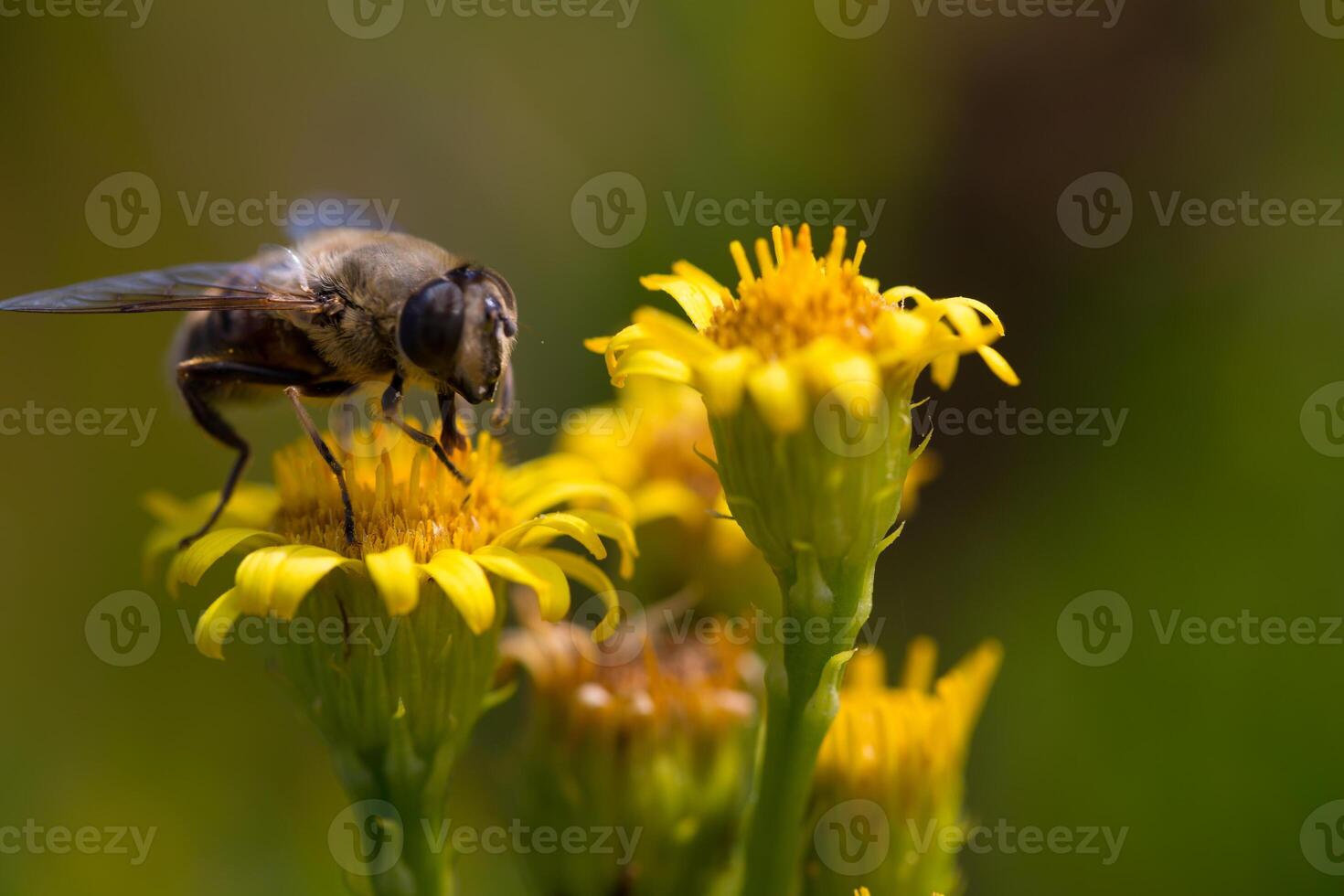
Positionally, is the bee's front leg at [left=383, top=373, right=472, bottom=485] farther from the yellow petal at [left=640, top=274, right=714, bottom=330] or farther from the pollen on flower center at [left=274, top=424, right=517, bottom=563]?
the yellow petal at [left=640, top=274, right=714, bottom=330]

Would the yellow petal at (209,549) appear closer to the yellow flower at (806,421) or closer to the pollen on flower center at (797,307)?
the yellow flower at (806,421)

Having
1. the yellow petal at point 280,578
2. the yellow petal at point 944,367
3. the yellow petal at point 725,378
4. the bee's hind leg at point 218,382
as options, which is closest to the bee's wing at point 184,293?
the bee's hind leg at point 218,382

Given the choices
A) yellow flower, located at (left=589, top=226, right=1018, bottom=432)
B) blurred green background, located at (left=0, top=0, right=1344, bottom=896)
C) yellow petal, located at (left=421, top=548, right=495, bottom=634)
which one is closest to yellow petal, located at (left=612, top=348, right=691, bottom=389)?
yellow flower, located at (left=589, top=226, right=1018, bottom=432)

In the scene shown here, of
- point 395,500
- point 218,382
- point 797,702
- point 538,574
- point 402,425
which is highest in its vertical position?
point 218,382

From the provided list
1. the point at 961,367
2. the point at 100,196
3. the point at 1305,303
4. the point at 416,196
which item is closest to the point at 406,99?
the point at 416,196

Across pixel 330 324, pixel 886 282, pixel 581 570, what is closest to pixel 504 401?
pixel 330 324

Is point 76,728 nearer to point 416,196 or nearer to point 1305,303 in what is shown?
point 416,196

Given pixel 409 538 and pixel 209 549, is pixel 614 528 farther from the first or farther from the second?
pixel 209 549
